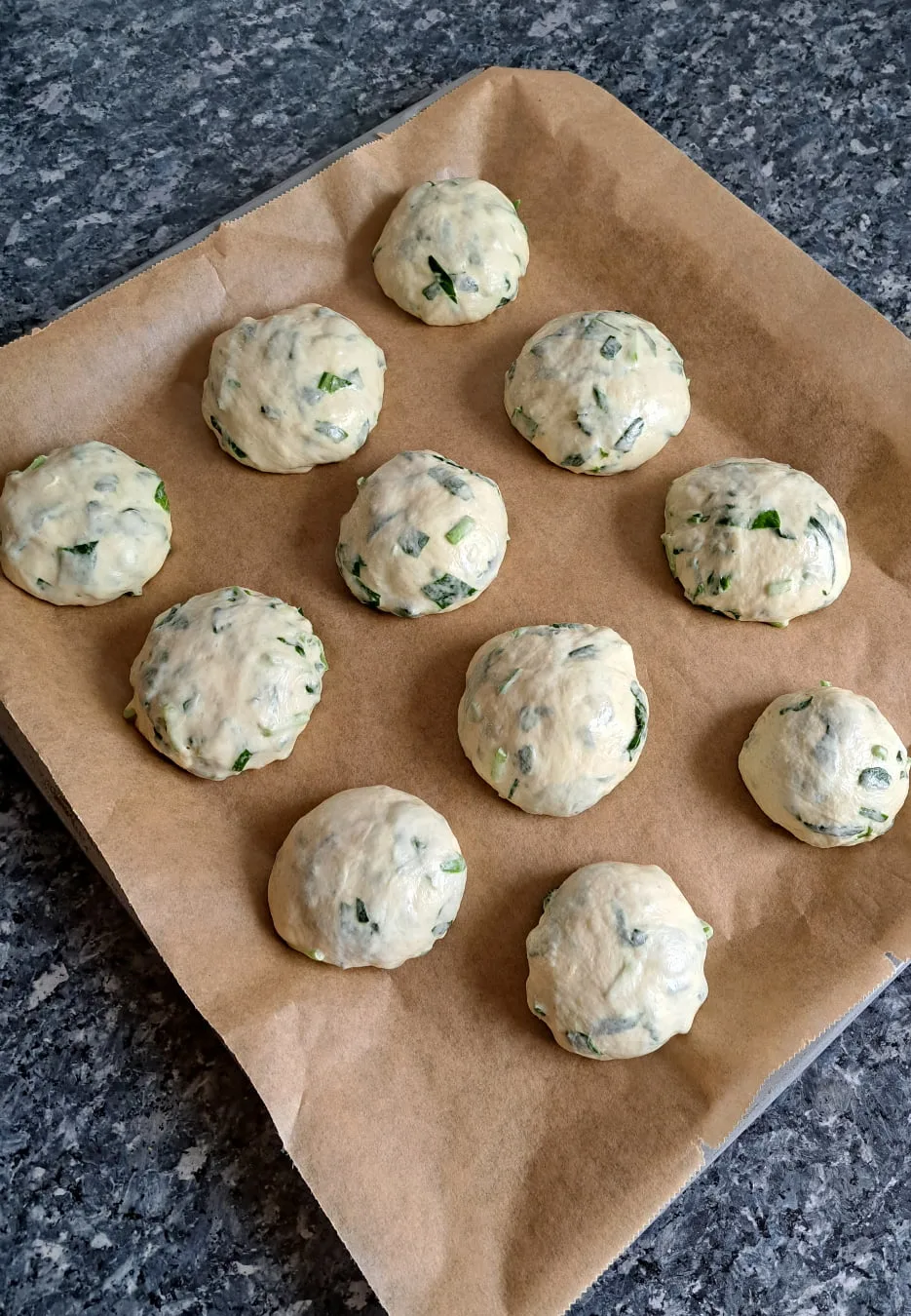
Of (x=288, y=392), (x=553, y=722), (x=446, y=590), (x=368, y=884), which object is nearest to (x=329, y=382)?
(x=288, y=392)

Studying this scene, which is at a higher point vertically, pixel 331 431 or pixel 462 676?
pixel 331 431

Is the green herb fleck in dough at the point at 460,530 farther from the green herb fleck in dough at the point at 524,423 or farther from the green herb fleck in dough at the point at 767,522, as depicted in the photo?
the green herb fleck in dough at the point at 767,522

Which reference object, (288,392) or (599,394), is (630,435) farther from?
(288,392)

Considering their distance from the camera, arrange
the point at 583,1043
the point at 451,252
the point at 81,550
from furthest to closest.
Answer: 1. the point at 451,252
2. the point at 81,550
3. the point at 583,1043

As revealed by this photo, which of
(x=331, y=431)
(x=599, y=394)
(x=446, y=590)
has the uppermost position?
(x=599, y=394)

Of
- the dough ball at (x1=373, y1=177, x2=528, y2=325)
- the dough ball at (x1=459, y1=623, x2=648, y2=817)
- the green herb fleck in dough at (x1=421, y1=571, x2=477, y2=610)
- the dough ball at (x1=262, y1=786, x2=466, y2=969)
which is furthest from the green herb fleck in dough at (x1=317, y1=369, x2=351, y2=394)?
the dough ball at (x1=262, y1=786, x2=466, y2=969)

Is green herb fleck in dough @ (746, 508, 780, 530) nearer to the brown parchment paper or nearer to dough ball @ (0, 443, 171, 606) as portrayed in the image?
the brown parchment paper
